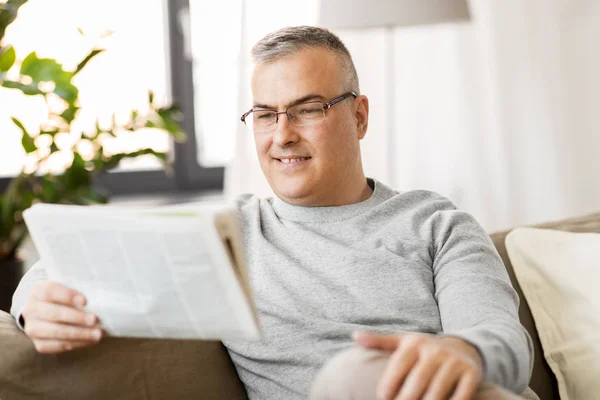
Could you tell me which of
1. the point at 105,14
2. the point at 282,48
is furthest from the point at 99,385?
the point at 105,14

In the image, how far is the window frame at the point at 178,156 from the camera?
292cm

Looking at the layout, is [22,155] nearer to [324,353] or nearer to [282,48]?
[282,48]

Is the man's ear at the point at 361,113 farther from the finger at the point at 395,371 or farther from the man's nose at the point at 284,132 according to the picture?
the finger at the point at 395,371

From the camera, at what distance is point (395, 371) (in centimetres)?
82

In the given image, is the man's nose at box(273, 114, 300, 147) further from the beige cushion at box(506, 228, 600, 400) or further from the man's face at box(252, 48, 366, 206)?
the beige cushion at box(506, 228, 600, 400)

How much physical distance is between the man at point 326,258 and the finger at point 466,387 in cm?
14

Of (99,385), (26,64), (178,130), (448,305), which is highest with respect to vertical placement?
(26,64)

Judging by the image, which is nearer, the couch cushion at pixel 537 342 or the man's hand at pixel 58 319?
the man's hand at pixel 58 319

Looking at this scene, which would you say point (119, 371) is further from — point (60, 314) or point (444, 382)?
point (444, 382)

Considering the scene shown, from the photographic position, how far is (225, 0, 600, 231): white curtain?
2844mm

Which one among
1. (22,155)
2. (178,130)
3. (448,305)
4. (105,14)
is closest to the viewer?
(448,305)

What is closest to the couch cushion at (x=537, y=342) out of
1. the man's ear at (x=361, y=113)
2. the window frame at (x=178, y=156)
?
the man's ear at (x=361, y=113)

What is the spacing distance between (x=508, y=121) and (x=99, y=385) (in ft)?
7.04

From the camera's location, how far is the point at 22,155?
8.72ft
